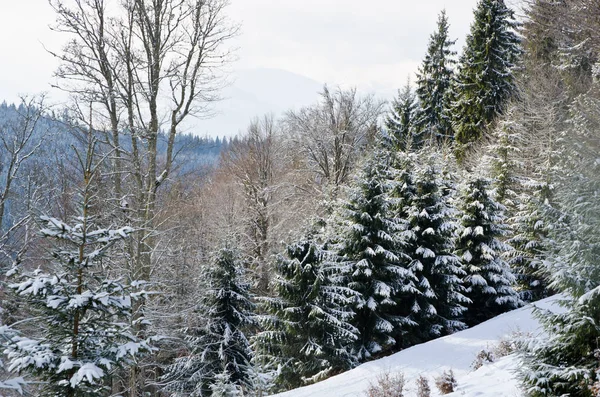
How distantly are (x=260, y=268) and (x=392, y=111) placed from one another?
50.5ft

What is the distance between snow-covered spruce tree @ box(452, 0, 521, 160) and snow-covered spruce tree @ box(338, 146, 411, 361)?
50.4ft

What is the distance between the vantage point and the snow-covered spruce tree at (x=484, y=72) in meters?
28.6

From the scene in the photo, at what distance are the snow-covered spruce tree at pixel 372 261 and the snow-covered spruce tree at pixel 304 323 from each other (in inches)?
30.9

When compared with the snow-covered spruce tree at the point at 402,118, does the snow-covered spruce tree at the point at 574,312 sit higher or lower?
lower

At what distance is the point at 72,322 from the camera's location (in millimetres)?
5145

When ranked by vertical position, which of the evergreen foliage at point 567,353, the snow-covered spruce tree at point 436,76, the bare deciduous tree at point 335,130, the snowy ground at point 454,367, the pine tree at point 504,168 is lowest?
the snowy ground at point 454,367

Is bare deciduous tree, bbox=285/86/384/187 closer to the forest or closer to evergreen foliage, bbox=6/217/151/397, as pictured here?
the forest

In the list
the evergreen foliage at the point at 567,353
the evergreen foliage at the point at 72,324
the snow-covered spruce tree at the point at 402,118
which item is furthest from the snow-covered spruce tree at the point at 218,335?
the snow-covered spruce tree at the point at 402,118

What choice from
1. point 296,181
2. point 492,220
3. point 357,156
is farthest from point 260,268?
point 492,220

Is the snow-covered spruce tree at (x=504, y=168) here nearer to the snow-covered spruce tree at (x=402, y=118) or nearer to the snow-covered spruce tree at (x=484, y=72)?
the snow-covered spruce tree at (x=484, y=72)

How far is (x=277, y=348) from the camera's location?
1361 centimetres

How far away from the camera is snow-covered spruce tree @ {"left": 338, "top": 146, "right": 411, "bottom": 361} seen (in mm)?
14188

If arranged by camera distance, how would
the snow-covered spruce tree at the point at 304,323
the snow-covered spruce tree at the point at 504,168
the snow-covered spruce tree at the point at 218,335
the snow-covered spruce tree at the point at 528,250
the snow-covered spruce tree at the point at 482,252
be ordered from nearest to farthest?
1. the snow-covered spruce tree at the point at 304,323
2. the snow-covered spruce tree at the point at 218,335
3. the snow-covered spruce tree at the point at 482,252
4. the snow-covered spruce tree at the point at 528,250
5. the snow-covered spruce tree at the point at 504,168

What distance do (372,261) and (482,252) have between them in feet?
15.8
